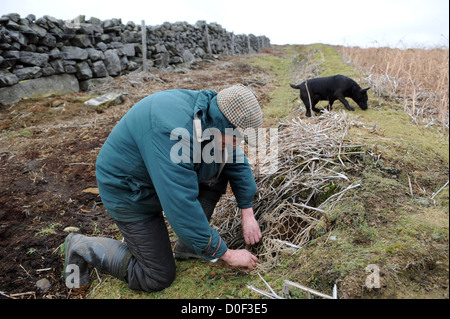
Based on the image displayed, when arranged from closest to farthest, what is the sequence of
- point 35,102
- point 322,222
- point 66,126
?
point 322,222, point 66,126, point 35,102

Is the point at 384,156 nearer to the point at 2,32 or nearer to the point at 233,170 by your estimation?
the point at 233,170

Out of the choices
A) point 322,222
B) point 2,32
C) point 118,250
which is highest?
point 2,32

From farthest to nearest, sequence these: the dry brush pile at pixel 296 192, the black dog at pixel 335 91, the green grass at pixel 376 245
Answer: the black dog at pixel 335 91
the dry brush pile at pixel 296 192
the green grass at pixel 376 245

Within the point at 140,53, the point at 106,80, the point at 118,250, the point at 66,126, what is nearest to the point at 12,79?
the point at 66,126

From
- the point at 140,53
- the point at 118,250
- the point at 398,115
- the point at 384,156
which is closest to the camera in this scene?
the point at 118,250

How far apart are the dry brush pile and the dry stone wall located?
7.35 meters

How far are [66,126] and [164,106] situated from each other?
5.72m

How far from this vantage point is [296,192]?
2.80m

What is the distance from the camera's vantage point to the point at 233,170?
2.68 m

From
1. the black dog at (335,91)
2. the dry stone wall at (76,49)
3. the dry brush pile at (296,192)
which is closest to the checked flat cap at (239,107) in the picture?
the dry brush pile at (296,192)

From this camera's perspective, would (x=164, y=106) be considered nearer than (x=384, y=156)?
Yes

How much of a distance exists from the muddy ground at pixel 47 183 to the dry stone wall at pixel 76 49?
2.44 ft

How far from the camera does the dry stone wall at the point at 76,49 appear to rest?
756 cm

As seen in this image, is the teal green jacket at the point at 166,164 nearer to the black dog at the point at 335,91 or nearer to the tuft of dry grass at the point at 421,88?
the tuft of dry grass at the point at 421,88
